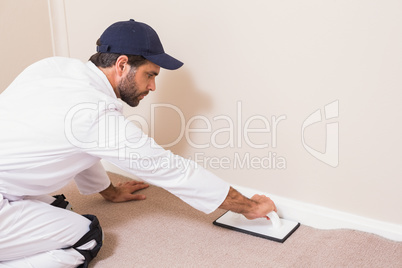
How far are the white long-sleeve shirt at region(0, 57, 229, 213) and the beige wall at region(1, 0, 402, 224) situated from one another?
39 centimetres

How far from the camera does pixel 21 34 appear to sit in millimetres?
2355

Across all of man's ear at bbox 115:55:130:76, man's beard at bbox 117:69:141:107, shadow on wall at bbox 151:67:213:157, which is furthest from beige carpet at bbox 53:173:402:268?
man's ear at bbox 115:55:130:76

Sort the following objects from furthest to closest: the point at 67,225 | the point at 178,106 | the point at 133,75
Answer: the point at 178,106
the point at 133,75
the point at 67,225

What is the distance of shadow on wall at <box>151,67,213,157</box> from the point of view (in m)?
1.91

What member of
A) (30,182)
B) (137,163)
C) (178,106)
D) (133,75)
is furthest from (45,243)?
(178,106)

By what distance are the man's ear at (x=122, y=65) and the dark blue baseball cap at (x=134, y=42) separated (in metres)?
0.02

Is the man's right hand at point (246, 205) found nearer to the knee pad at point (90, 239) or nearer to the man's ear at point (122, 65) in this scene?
the knee pad at point (90, 239)

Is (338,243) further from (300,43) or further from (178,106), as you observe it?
(178,106)

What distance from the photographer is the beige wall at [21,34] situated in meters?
2.30

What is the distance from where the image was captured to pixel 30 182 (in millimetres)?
1415

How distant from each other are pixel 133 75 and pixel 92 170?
1.64 ft

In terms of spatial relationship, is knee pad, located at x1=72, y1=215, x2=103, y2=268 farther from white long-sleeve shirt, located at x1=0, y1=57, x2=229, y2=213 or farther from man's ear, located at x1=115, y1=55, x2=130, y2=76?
man's ear, located at x1=115, y1=55, x2=130, y2=76

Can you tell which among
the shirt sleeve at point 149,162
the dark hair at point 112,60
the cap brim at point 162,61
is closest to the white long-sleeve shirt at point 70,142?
the shirt sleeve at point 149,162

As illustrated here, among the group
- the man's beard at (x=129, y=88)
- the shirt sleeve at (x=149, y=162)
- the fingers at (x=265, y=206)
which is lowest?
the fingers at (x=265, y=206)
